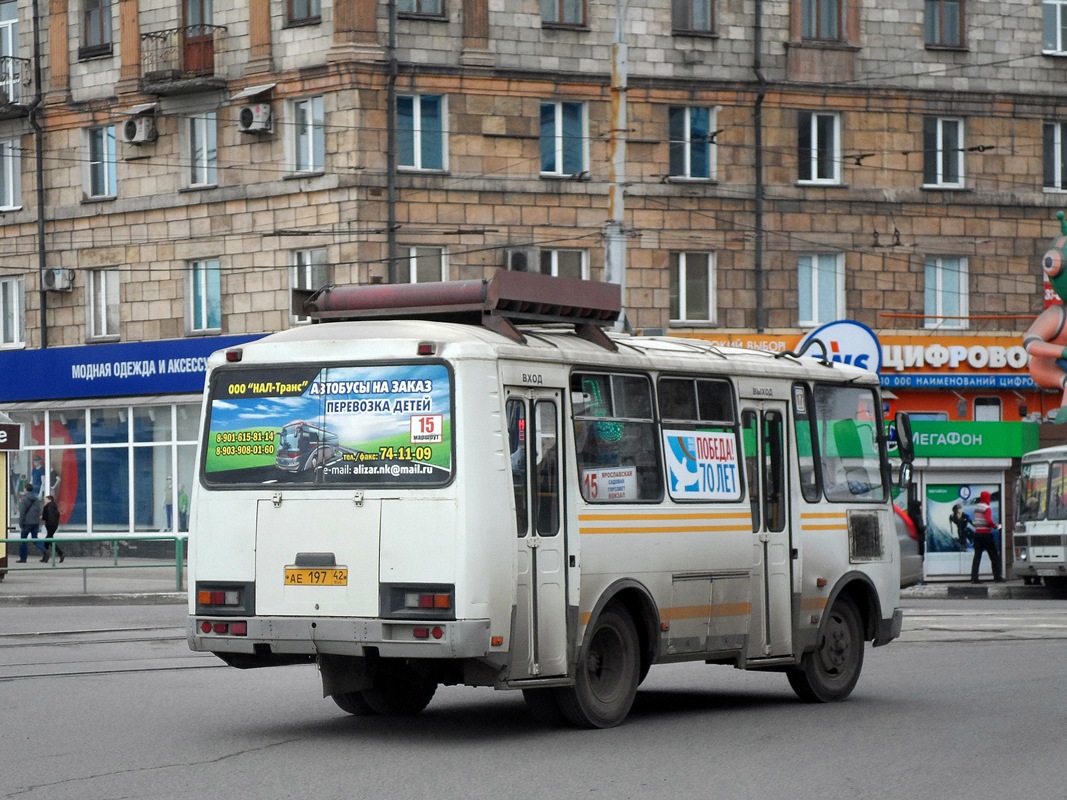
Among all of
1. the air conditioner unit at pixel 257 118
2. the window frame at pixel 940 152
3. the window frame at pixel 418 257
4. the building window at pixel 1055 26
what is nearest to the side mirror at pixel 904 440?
the window frame at pixel 418 257

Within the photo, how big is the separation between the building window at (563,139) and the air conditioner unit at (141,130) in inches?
305

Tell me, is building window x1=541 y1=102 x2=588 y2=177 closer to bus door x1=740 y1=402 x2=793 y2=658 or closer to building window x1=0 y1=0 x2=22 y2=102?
building window x1=0 y1=0 x2=22 y2=102

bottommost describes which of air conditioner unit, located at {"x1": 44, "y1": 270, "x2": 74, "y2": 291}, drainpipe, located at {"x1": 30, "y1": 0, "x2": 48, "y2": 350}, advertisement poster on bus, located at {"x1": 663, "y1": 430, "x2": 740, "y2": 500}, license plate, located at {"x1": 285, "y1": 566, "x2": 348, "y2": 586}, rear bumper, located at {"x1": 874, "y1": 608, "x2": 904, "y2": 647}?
rear bumper, located at {"x1": 874, "y1": 608, "x2": 904, "y2": 647}

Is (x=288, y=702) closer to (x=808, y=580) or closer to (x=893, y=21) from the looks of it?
(x=808, y=580)

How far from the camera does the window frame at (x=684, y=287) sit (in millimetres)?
35438

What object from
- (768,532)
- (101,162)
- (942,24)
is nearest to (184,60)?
(101,162)

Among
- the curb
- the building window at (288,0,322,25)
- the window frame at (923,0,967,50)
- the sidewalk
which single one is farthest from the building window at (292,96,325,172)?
the window frame at (923,0,967,50)

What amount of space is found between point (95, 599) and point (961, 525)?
15.3m

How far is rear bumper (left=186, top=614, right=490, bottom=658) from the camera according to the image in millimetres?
10375

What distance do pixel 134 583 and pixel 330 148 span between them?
10.3 meters

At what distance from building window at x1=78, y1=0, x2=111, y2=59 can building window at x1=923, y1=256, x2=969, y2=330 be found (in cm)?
1693

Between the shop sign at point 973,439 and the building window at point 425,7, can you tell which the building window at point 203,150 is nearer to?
the building window at point 425,7

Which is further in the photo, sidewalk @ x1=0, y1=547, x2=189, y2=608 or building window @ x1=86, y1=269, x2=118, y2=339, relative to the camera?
building window @ x1=86, y1=269, x2=118, y2=339

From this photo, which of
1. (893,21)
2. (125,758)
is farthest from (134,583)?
(893,21)
